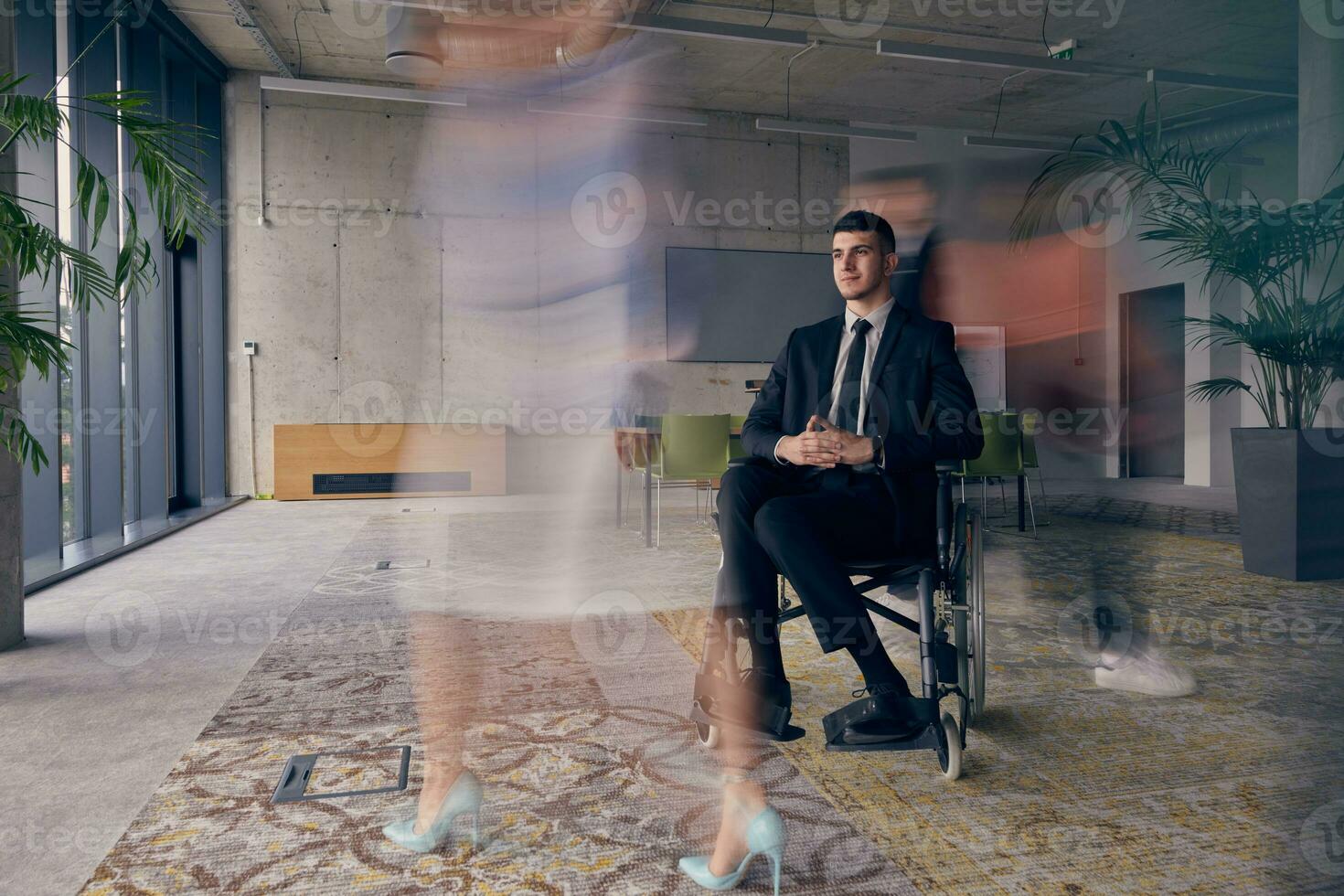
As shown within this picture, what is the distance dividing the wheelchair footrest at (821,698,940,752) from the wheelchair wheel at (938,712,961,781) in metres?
0.06

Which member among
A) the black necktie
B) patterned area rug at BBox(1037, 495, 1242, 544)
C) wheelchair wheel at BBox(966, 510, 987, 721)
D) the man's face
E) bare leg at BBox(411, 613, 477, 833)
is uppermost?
the man's face

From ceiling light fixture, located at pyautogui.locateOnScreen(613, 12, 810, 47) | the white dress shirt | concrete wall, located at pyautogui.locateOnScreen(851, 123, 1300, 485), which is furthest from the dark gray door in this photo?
the white dress shirt

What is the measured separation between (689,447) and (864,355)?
3.29 m

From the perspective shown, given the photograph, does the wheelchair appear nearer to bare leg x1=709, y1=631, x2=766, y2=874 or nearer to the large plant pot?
bare leg x1=709, y1=631, x2=766, y2=874

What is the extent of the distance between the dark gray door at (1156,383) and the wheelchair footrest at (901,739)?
9.70 m

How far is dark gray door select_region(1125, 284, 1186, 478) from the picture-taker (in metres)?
10.1

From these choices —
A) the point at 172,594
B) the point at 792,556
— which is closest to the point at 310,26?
the point at 172,594

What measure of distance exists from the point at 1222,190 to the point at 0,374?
10569 mm

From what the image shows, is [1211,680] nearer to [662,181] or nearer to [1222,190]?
[662,181]

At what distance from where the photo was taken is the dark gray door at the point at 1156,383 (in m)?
10.1

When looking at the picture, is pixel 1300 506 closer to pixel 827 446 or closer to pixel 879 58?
pixel 827 446

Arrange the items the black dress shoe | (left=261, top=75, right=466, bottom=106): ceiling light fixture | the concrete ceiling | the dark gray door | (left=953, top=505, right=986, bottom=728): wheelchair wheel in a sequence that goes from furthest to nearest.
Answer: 1. the dark gray door
2. the concrete ceiling
3. (left=261, top=75, right=466, bottom=106): ceiling light fixture
4. (left=953, top=505, right=986, bottom=728): wheelchair wheel
5. the black dress shoe

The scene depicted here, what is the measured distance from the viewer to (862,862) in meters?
1.52

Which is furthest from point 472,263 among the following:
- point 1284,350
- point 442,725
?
point 442,725
